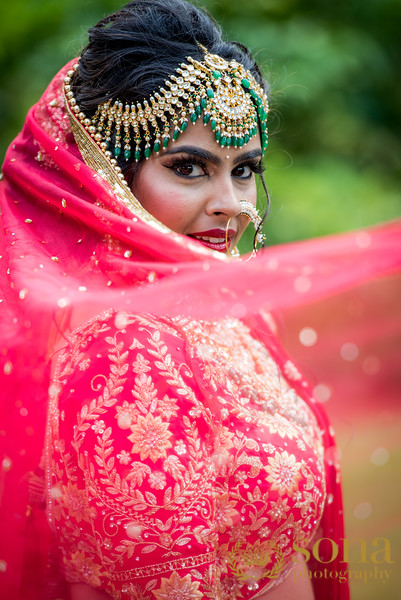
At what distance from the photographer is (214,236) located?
138 centimetres

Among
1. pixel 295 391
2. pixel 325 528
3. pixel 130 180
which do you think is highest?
pixel 130 180

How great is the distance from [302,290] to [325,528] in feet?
2.45

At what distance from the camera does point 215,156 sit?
1342 mm

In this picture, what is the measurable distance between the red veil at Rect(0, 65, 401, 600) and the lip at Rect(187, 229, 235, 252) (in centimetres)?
16

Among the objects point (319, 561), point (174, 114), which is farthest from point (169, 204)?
point (319, 561)

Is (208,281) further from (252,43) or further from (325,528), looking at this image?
(252,43)

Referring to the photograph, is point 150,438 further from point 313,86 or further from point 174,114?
point 313,86

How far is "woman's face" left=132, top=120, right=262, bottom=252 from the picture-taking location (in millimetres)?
1328

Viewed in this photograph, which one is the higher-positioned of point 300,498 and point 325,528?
point 300,498

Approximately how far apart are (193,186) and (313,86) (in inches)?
153

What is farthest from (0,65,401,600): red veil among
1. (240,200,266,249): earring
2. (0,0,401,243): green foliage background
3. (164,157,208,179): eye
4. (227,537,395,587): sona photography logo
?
(0,0,401,243): green foliage background

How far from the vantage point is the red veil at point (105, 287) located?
0.97 m

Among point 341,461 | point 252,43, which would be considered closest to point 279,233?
point 252,43

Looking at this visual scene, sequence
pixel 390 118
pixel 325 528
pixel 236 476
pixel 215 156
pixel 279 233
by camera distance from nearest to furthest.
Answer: pixel 236 476 < pixel 215 156 < pixel 325 528 < pixel 279 233 < pixel 390 118
